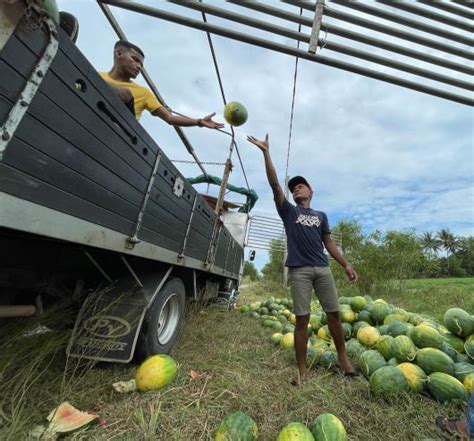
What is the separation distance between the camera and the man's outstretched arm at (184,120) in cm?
316

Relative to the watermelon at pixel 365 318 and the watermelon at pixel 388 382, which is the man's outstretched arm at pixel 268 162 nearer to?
the watermelon at pixel 388 382

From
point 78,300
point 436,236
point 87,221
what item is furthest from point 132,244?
point 436,236

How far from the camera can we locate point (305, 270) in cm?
337

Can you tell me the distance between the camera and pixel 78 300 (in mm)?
3035

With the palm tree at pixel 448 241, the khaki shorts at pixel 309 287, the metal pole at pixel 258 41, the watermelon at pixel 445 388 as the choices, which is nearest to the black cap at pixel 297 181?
the khaki shorts at pixel 309 287

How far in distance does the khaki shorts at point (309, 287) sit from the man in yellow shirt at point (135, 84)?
73.4 inches

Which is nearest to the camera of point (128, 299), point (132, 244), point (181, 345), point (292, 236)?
point (132, 244)

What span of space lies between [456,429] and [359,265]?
13.5 metres

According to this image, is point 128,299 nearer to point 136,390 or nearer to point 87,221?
point 136,390

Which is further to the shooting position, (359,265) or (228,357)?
(359,265)

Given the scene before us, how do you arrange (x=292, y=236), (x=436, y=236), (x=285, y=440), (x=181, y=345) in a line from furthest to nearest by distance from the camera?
(x=436, y=236), (x=181, y=345), (x=292, y=236), (x=285, y=440)

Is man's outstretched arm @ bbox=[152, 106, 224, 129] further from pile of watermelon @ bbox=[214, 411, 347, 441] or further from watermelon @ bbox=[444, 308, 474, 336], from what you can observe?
watermelon @ bbox=[444, 308, 474, 336]

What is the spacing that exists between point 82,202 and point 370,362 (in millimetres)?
2986

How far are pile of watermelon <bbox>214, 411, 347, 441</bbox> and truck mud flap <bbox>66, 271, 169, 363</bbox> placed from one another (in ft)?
3.62
